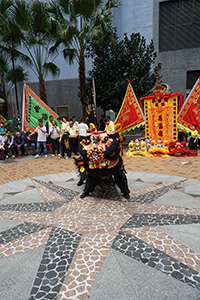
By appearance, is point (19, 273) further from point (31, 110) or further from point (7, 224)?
point (31, 110)

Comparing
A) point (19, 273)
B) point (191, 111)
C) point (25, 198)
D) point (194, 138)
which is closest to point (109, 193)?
point (25, 198)

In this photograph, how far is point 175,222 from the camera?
285 cm

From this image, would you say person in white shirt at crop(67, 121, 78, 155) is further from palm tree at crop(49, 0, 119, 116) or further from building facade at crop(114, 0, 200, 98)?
building facade at crop(114, 0, 200, 98)

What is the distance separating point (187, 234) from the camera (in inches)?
100

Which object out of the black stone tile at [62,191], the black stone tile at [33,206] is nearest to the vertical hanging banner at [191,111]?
the black stone tile at [62,191]

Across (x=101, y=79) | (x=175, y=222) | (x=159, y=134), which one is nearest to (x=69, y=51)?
(x=101, y=79)

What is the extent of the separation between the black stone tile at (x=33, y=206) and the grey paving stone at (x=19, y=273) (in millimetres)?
1089

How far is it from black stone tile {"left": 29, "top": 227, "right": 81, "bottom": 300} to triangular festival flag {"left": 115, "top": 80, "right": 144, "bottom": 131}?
7367 mm

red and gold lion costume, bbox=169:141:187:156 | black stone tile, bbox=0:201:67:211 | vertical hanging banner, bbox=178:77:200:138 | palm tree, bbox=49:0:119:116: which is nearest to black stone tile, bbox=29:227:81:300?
black stone tile, bbox=0:201:67:211

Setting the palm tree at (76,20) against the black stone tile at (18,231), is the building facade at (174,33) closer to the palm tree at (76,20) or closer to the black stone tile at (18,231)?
the palm tree at (76,20)

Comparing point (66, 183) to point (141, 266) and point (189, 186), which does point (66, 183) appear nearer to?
point (189, 186)

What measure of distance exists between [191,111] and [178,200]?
20.0 feet

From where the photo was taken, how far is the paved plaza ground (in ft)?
5.93

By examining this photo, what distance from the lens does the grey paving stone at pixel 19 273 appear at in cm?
178
